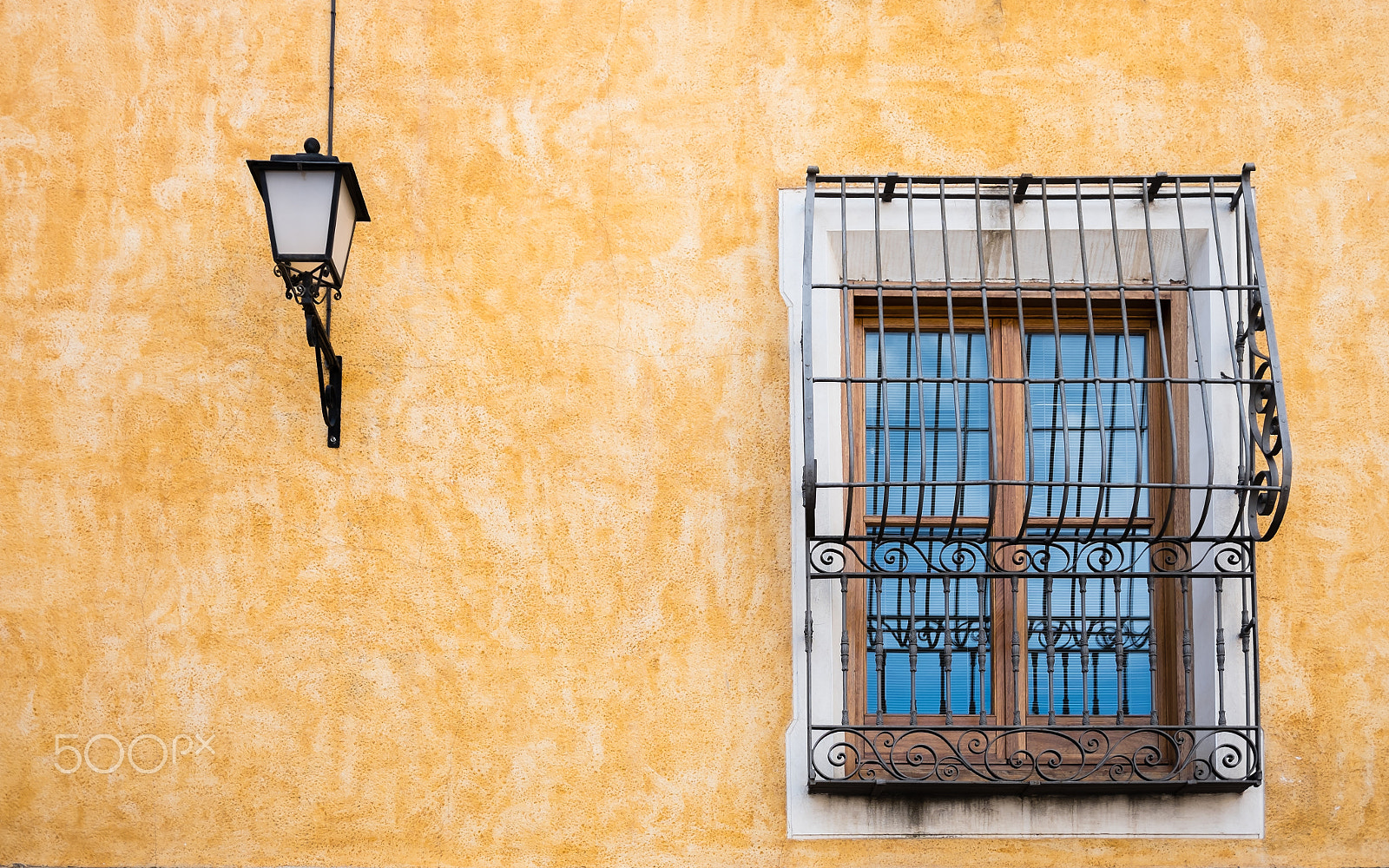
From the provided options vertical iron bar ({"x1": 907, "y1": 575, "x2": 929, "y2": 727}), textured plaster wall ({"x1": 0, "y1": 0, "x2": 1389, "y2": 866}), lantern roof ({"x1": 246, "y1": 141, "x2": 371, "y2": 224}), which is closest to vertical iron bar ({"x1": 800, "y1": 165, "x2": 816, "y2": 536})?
textured plaster wall ({"x1": 0, "y1": 0, "x2": 1389, "y2": 866})

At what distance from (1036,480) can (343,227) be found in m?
2.21

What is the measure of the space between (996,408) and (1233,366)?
73 centimetres

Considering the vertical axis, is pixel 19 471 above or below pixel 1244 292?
below

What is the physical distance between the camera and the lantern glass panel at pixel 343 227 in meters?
3.16

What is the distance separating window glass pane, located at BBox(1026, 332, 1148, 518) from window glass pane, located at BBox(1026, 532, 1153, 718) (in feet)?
0.49

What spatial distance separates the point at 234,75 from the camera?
373 cm

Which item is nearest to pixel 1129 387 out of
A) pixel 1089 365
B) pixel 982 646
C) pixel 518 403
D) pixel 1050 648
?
pixel 1089 365

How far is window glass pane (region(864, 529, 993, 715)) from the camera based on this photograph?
3.60m

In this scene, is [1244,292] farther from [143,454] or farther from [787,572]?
[143,454]

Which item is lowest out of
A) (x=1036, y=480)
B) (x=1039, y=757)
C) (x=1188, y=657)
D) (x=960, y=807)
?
(x=960, y=807)

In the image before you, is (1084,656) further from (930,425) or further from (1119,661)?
(930,425)

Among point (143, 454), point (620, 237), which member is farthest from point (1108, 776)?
point (143, 454)

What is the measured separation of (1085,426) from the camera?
12.4 ft

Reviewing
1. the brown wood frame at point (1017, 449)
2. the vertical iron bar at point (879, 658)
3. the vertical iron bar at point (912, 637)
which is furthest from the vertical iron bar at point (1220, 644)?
the vertical iron bar at point (879, 658)
